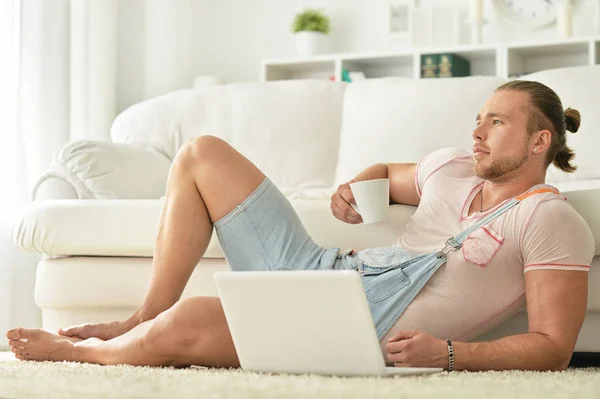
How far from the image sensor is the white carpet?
113 cm

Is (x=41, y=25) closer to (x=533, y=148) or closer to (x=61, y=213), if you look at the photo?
(x=61, y=213)

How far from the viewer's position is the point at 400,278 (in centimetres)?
162

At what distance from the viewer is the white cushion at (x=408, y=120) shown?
8.91ft

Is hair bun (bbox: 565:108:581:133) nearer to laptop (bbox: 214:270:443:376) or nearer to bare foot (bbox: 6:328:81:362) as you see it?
laptop (bbox: 214:270:443:376)

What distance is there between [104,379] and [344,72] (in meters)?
2.93

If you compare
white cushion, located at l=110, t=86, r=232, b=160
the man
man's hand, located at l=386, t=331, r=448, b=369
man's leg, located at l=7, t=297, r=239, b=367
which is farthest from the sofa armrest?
man's hand, located at l=386, t=331, r=448, b=369

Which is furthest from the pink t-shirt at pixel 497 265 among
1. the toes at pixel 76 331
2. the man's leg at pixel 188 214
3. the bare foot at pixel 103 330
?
the toes at pixel 76 331

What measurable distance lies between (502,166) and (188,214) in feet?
2.13

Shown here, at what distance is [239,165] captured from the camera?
1.79 meters

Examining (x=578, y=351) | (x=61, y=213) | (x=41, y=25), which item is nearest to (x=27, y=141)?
(x=41, y=25)

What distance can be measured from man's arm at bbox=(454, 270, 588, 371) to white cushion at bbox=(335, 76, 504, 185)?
120 cm

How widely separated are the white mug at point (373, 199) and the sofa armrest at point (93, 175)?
3.69 ft

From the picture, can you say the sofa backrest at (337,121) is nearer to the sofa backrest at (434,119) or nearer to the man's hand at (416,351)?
the sofa backrest at (434,119)

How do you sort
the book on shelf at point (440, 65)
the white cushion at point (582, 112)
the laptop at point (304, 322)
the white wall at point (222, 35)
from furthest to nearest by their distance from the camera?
1. the white wall at point (222, 35)
2. the book on shelf at point (440, 65)
3. the white cushion at point (582, 112)
4. the laptop at point (304, 322)
